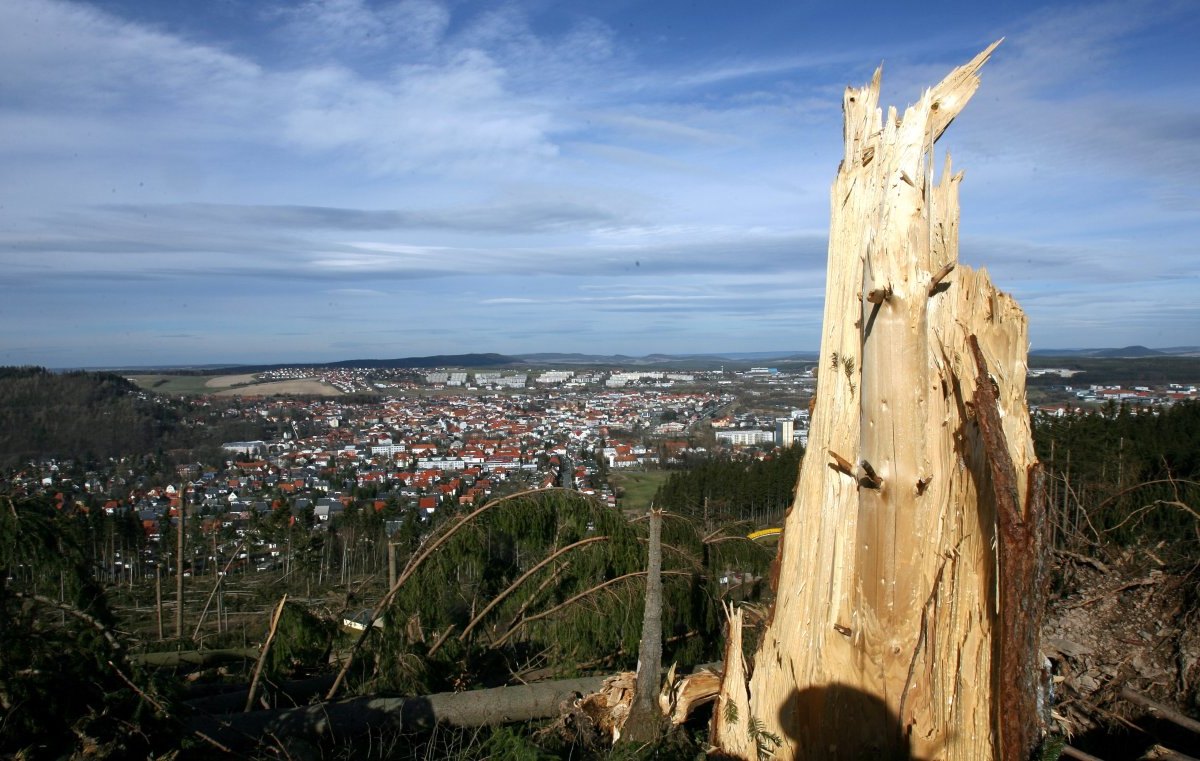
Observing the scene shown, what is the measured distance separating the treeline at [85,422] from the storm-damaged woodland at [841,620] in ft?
40.4

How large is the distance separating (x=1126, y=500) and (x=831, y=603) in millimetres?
8261

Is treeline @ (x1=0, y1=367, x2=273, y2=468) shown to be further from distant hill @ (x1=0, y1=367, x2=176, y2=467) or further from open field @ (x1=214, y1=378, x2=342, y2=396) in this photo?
open field @ (x1=214, y1=378, x2=342, y2=396)

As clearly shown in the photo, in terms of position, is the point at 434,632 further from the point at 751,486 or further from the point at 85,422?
the point at 85,422

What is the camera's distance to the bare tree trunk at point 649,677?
443 cm

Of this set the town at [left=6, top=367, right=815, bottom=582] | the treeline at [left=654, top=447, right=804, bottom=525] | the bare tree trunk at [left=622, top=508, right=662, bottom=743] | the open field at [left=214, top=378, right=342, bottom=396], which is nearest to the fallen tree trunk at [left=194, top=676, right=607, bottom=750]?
the bare tree trunk at [left=622, top=508, right=662, bottom=743]

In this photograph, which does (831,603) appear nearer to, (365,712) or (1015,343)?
(1015,343)

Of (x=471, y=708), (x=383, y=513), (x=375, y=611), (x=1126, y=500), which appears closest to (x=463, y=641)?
(x=375, y=611)

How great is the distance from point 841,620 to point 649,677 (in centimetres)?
150

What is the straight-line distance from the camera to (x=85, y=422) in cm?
2036

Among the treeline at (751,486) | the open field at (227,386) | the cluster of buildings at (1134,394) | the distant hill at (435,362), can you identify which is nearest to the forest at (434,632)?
the treeline at (751,486)

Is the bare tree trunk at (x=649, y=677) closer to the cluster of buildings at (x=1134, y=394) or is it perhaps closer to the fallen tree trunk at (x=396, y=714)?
the fallen tree trunk at (x=396, y=714)

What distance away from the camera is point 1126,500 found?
381 inches

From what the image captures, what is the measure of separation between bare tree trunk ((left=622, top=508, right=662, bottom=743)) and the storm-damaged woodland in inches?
0.5

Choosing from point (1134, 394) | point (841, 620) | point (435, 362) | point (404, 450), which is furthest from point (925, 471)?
point (435, 362)
